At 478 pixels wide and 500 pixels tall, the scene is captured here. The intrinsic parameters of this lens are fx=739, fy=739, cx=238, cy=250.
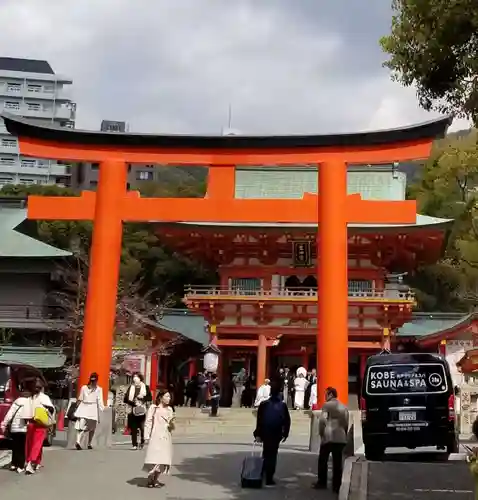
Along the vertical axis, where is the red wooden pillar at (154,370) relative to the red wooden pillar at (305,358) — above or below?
below

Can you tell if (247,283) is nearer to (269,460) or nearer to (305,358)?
(305,358)

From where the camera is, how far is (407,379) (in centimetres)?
1303

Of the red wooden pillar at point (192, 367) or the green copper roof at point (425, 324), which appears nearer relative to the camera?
the green copper roof at point (425, 324)

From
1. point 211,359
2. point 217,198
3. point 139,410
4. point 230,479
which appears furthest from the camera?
point 211,359

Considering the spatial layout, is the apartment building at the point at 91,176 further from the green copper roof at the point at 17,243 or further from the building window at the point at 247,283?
the building window at the point at 247,283

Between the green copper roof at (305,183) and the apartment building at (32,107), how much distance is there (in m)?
50.8

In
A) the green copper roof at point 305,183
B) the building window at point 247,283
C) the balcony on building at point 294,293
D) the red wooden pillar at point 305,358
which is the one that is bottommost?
the red wooden pillar at point 305,358

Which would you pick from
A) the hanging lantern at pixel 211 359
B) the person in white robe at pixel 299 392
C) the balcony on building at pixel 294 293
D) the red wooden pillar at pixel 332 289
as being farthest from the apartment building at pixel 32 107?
the red wooden pillar at pixel 332 289

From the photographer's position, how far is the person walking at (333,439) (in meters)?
10.1

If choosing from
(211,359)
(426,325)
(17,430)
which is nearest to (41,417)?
(17,430)

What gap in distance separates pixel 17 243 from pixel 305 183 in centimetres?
1266

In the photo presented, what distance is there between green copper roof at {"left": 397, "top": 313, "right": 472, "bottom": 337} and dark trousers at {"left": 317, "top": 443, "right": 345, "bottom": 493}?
81.6ft

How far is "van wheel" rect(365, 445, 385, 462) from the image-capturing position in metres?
13.0

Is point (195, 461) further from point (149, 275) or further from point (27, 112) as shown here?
point (27, 112)
